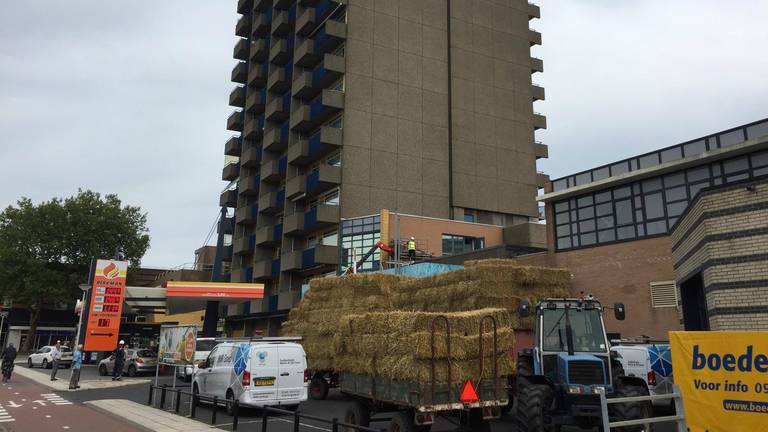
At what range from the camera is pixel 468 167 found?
Result: 4969 centimetres

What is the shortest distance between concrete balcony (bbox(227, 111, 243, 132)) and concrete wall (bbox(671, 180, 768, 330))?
62.7 m

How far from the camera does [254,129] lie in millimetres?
62094

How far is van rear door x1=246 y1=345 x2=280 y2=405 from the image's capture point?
14965 mm

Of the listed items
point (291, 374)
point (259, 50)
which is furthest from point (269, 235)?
point (291, 374)

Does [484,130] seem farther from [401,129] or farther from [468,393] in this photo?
[468,393]

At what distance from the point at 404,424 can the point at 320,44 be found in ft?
145

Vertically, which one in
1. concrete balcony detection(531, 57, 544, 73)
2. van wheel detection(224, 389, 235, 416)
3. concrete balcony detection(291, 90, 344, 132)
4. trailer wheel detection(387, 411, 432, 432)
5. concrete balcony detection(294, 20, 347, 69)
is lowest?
van wheel detection(224, 389, 235, 416)

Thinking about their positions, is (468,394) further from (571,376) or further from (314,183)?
(314,183)

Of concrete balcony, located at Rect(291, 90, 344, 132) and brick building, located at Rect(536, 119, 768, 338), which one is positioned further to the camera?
concrete balcony, located at Rect(291, 90, 344, 132)

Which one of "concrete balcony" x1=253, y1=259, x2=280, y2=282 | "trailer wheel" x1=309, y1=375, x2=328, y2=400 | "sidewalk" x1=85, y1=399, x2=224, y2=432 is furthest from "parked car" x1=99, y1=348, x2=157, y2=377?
"concrete balcony" x1=253, y1=259, x2=280, y2=282

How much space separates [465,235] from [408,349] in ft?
116

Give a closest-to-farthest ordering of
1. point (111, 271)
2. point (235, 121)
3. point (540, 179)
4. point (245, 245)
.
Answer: point (111, 271)
point (540, 179)
point (245, 245)
point (235, 121)

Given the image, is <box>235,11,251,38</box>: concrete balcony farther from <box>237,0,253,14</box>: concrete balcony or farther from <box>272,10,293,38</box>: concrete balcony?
<box>272,10,293,38</box>: concrete balcony

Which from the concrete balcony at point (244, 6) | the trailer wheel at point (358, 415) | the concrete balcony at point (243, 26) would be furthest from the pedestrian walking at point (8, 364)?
the concrete balcony at point (244, 6)
